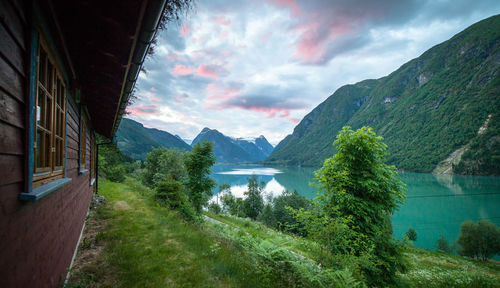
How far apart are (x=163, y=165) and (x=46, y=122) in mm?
29500

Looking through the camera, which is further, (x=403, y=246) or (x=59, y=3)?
(x=403, y=246)

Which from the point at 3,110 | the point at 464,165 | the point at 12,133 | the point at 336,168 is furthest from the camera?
the point at 464,165

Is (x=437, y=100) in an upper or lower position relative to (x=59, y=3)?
upper

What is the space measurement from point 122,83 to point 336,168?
654cm

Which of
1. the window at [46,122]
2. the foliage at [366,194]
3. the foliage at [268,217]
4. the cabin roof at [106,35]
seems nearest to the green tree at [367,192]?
the foliage at [366,194]

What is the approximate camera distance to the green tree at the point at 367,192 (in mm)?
6012

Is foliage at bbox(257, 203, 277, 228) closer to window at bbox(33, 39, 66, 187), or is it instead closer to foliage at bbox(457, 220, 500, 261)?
foliage at bbox(457, 220, 500, 261)

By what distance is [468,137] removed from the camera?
411ft

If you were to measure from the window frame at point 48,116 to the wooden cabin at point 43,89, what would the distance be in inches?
0.5

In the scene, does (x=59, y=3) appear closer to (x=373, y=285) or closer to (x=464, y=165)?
(x=373, y=285)

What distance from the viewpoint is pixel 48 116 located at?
2.86 metres

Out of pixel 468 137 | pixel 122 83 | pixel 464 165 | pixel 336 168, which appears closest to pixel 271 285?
pixel 336 168

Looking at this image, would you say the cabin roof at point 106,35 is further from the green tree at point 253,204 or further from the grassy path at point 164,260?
the green tree at point 253,204

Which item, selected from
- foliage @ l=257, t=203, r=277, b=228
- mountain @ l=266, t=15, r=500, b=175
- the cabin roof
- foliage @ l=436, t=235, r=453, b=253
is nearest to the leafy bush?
the cabin roof
